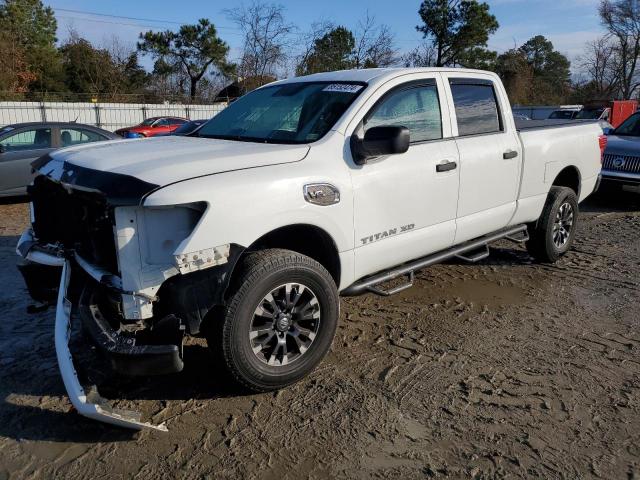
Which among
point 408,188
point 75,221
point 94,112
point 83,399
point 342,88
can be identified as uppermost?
point 94,112

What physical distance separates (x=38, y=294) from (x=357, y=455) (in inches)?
95.9

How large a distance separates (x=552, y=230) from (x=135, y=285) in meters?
4.61

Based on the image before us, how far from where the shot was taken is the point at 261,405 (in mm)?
3225

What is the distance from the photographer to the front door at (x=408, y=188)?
367cm

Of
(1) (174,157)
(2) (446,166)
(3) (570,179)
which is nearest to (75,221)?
(1) (174,157)

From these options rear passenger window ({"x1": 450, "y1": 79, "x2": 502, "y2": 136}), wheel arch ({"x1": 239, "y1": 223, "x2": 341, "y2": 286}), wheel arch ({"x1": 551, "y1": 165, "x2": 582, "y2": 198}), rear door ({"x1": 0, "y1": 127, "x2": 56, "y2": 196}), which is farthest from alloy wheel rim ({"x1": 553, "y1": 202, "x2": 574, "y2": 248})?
rear door ({"x1": 0, "y1": 127, "x2": 56, "y2": 196})

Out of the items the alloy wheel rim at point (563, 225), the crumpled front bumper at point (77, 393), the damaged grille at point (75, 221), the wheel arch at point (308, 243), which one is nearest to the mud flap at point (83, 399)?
the crumpled front bumper at point (77, 393)

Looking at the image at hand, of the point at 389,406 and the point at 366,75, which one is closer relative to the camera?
the point at 389,406

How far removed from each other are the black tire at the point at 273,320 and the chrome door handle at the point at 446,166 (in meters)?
1.37

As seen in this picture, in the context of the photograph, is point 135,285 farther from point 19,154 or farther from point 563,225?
point 19,154

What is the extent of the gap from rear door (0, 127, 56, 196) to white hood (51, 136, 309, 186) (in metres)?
6.16

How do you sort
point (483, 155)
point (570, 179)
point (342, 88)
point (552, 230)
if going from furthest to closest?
point (570, 179)
point (552, 230)
point (483, 155)
point (342, 88)

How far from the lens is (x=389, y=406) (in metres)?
3.21

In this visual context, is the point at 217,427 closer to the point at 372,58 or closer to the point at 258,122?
the point at 258,122
